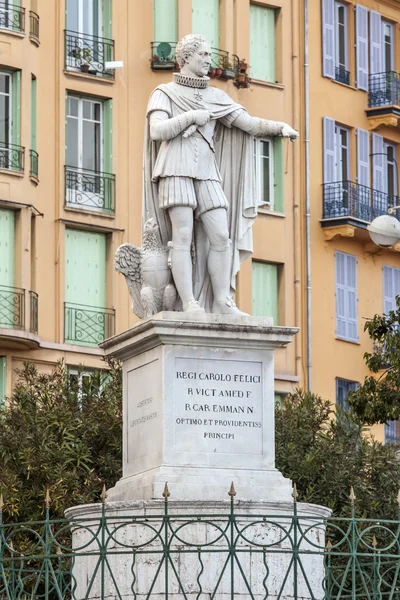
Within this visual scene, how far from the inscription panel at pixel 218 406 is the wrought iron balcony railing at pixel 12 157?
2190 centimetres

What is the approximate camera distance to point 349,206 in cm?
5097

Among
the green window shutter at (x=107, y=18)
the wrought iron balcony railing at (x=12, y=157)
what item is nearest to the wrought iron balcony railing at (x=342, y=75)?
the green window shutter at (x=107, y=18)

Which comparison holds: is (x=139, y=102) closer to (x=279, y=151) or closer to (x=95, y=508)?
(x=279, y=151)

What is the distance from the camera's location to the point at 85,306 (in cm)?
4547

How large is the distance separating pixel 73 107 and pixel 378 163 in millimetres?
9379

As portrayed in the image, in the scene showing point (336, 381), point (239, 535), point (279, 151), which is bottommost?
point (239, 535)

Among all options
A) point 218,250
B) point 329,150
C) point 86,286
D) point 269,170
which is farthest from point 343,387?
point 218,250

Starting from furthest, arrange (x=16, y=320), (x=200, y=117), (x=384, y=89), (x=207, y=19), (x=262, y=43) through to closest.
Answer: (x=384, y=89) → (x=262, y=43) → (x=207, y=19) → (x=16, y=320) → (x=200, y=117)

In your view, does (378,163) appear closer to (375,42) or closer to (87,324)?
(375,42)

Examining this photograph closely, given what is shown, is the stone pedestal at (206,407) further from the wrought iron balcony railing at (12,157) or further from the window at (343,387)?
the window at (343,387)

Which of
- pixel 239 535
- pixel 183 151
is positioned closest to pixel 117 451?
pixel 183 151

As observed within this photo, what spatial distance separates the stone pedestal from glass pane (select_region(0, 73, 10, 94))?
72.3 feet

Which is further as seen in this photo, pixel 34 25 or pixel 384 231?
pixel 34 25

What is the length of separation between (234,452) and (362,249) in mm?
29454
